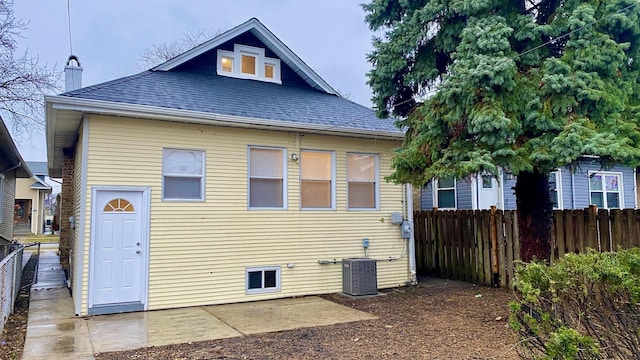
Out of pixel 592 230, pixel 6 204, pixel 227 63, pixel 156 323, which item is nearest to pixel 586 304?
pixel 592 230

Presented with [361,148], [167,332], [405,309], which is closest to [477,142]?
[405,309]

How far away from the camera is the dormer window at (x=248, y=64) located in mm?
9805

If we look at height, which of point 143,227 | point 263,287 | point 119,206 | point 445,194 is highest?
point 445,194

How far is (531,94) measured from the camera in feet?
18.6

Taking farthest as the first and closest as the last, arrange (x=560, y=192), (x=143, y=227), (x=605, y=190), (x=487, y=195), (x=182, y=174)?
Result: (x=605, y=190) < (x=560, y=192) < (x=487, y=195) < (x=182, y=174) < (x=143, y=227)

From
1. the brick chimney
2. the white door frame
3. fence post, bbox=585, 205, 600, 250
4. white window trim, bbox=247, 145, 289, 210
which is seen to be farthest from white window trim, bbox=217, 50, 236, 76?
fence post, bbox=585, 205, 600, 250

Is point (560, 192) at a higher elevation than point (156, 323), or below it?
higher

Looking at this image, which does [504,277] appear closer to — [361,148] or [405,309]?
[405,309]

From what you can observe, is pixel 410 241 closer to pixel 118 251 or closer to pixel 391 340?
pixel 391 340

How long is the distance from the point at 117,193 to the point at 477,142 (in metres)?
5.71

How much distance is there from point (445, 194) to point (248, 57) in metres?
7.24

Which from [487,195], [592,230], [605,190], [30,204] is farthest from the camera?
[30,204]

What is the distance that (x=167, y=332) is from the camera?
5867 mm

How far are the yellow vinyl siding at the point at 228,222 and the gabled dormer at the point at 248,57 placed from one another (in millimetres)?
2345
